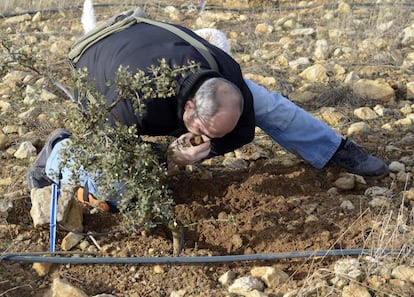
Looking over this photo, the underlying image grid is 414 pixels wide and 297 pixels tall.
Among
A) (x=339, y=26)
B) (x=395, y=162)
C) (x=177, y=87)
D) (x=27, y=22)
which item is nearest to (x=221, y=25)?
(x=339, y=26)

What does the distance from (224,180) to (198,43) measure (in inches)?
31.2

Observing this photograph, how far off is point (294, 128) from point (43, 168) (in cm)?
127

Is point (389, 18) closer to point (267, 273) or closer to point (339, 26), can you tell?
point (339, 26)

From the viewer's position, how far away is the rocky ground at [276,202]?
2447 mm

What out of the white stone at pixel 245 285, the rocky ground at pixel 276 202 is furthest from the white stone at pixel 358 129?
the white stone at pixel 245 285

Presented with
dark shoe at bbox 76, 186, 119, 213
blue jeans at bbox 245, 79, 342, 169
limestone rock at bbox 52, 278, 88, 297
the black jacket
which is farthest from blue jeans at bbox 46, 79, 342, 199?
A: limestone rock at bbox 52, 278, 88, 297

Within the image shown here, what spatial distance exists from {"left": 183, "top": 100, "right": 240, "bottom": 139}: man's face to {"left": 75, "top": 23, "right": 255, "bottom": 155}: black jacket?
0.13 feet

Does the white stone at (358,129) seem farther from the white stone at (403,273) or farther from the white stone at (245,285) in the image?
the white stone at (245,285)

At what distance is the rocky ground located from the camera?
2447mm

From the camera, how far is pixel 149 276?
8.39 ft

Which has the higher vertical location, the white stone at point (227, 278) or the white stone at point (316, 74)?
the white stone at point (316, 74)

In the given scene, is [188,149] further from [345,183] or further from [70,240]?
[345,183]

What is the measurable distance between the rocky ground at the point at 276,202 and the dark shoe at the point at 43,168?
0.28 feet

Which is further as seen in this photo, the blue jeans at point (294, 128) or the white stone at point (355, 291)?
the blue jeans at point (294, 128)
